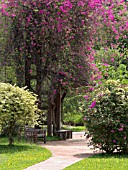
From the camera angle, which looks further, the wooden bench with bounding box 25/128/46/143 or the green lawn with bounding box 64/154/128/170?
the wooden bench with bounding box 25/128/46/143

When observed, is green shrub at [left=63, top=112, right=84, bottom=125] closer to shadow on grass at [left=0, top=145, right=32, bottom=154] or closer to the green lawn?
shadow on grass at [left=0, top=145, right=32, bottom=154]

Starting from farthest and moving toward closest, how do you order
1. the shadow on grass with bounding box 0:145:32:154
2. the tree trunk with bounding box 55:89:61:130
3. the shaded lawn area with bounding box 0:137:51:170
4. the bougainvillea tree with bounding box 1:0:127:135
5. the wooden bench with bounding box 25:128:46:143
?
1. the tree trunk with bounding box 55:89:61:130
2. the bougainvillea tree with bounding box 1:0:127:135
3. the wooden bench with bounding box 25:128:46:143
4. the shadow on grass with bounding box 0:145:32:154
5. the shaded lawn area with bounding box 0:137:51:170

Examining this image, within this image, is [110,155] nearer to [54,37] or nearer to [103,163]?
[103,163]

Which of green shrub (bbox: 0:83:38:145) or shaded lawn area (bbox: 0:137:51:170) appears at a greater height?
green shrub (bbox: 0:83:38:145)

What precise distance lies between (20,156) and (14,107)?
2.43 m

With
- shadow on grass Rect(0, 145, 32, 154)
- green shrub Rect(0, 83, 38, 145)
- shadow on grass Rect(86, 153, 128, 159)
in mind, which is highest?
green shrub Rect(0, 83, 38, 145)

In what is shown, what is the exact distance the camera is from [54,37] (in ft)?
59.8

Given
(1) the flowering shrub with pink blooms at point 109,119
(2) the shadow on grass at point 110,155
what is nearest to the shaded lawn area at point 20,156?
(2) the shadow on grass at point 110,155

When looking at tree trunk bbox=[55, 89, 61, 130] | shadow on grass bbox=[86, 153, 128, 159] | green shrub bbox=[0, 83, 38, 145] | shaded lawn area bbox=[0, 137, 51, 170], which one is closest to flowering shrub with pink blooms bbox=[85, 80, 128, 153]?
shadow on grass bbox=[86, 153, 128, 159]

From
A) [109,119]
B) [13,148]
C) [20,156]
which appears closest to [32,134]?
[13,148]

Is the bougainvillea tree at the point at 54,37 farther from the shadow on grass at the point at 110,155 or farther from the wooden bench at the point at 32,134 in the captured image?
the shadow on grass at the point at 110,155

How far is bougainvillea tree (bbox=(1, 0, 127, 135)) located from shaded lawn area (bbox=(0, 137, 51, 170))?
15.1ft

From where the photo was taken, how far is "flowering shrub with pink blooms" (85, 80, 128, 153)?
42.4 feet

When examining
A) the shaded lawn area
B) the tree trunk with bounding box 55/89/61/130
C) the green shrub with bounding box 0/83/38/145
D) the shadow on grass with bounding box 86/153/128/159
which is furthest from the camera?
the tree trunk with bounding box 55/89/61/130
